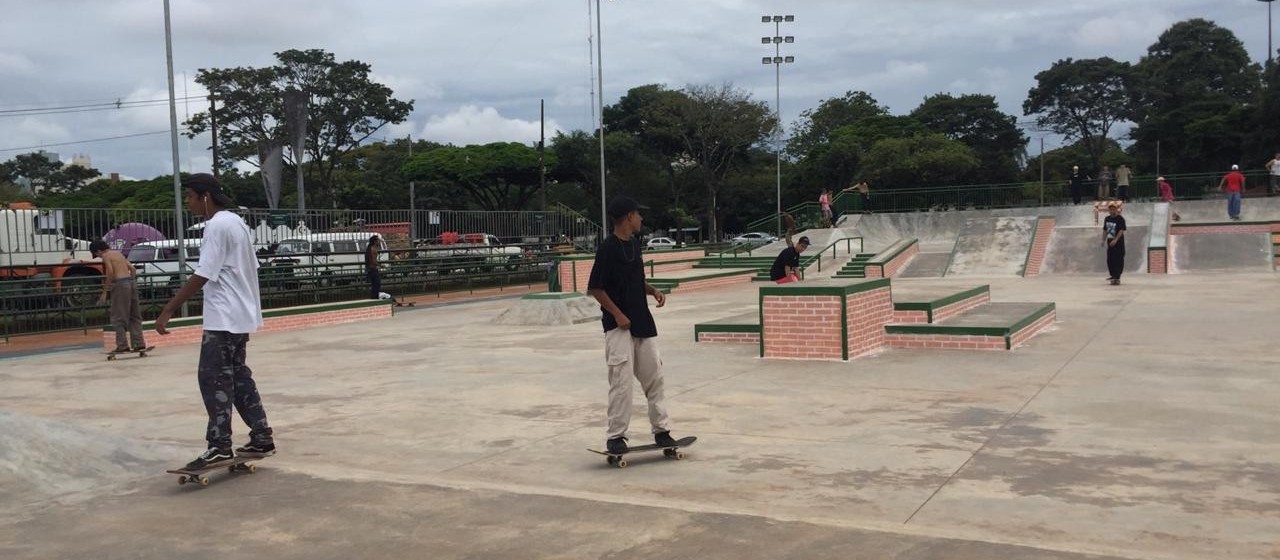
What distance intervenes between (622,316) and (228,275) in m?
2.37

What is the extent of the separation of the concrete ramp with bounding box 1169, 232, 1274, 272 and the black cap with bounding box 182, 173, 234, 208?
2422 cm

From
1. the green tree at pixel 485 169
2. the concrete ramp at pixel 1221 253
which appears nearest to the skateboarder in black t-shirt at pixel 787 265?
the concrete ramp at pixel 1221 253

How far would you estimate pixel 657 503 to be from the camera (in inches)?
187

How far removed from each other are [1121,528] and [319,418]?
579cm

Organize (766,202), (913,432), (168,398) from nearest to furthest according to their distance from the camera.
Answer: (913,432), (168,398), (766,202)

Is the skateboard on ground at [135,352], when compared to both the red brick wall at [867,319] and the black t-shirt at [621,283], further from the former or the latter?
the black t-shirt at [621,283]

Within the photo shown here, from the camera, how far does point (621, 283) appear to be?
18.4ft

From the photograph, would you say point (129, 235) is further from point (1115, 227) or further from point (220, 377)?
point (1115, 227)

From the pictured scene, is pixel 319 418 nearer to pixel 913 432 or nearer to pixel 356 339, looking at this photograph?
pixel 913 432

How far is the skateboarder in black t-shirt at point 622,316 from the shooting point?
5574 millimetres

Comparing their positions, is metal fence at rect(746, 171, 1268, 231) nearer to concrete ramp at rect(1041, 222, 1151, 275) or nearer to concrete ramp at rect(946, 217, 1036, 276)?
concrete ramp at rect(946, 217, 1036, 276)

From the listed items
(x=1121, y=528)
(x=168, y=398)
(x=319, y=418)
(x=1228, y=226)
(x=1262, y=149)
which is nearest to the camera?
(x=1121, y=528)

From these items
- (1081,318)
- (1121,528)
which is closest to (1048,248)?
(1081,318)

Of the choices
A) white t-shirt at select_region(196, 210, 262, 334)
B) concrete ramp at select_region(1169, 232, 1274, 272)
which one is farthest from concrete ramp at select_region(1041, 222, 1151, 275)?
white t-shirt at select_region(196, 210, 262, 334)
